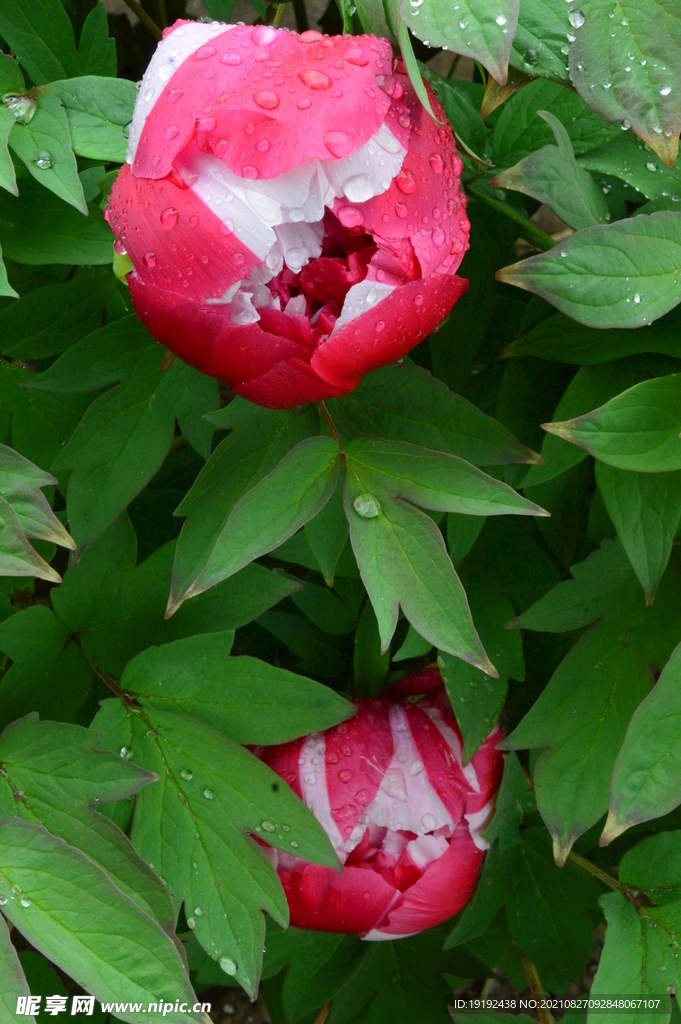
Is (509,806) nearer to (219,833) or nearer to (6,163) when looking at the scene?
(219,833)

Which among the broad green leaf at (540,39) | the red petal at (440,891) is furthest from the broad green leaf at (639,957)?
the broad green leaf at (540,39)

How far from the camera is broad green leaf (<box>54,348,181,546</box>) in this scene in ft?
2.10

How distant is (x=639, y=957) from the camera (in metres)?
0.61

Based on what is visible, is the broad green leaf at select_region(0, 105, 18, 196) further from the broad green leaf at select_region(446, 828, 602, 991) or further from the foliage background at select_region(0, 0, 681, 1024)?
the broad green leaf at select_region(446, 828, 602, 991)

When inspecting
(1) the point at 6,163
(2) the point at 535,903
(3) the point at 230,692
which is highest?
Answer: (1) the point at 6,163

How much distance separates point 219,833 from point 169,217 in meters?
0.40

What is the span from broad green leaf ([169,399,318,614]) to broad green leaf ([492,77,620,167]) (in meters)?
0.27

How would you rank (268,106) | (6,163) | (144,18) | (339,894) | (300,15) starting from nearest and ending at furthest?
(268,106), (6,163), (339,894), (144,18), (300,15)

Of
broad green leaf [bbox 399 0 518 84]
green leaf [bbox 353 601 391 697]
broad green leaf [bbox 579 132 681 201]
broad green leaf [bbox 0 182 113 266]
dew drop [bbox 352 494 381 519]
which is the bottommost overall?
green leaf [bbox 353 601 391 697]

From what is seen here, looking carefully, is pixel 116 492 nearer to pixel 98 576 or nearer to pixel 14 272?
pixel 98 576

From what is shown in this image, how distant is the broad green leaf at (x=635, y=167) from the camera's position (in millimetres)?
610

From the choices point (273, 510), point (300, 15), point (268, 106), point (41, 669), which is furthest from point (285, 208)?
point (300, 15)

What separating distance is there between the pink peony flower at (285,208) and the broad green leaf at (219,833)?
26 centimetres

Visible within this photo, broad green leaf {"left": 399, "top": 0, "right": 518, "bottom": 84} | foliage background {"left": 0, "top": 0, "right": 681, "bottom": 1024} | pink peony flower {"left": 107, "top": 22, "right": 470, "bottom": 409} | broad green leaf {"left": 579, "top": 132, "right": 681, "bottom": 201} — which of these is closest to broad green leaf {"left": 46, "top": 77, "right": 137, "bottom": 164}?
foliage background {"left": 0, "top": 0, "right": 681, "bottom": 1024}
